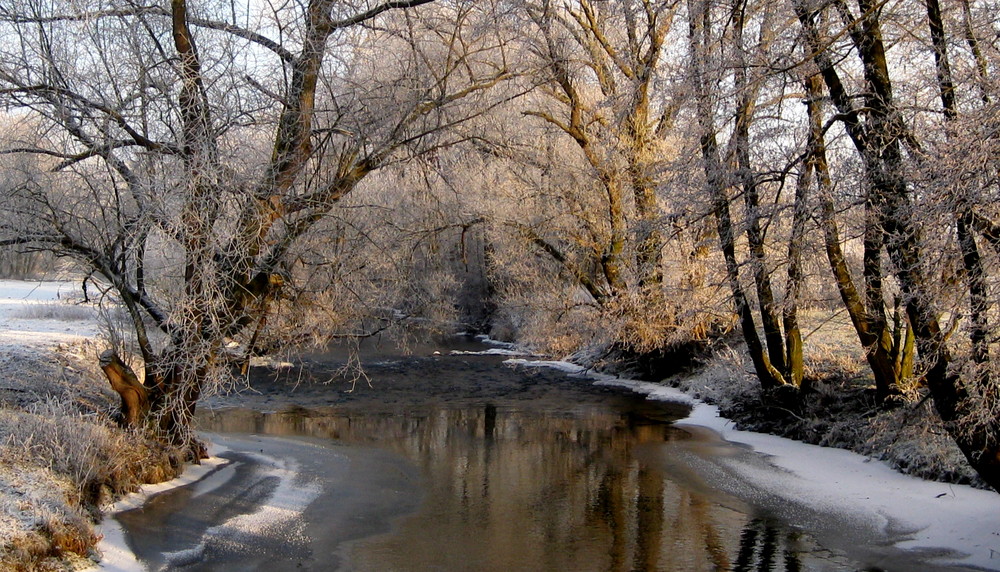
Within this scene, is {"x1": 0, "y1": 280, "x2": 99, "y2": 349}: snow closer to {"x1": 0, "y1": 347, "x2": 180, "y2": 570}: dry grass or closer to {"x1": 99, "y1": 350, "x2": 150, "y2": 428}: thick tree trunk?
{"x1": 0, "y1": 347, "x2": 180, "y2": 570}: dry grass

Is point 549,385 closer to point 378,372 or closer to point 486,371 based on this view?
point 486,371

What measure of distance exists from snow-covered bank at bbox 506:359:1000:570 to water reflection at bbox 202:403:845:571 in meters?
1.02

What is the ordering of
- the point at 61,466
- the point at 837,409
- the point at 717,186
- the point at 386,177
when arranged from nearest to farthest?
the point at 61,466
the point at 717,186
the point at 837,409
the point at 386,177

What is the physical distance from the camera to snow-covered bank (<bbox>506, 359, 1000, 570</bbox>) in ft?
25.7

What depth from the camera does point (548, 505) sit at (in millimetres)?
9398

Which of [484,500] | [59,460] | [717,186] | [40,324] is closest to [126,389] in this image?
[59,460]

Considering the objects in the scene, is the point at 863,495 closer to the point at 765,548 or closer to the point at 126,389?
the point at 765,548

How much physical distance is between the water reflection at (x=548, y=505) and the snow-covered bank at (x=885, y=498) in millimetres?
1023

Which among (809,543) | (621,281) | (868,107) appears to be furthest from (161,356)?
(621,281)

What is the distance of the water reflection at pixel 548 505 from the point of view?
24.7ft

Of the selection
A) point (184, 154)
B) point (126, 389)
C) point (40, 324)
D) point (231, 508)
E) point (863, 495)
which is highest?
point (184, 154)

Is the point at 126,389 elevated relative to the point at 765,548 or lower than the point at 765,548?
elevated

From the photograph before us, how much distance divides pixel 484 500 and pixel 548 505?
0.80 meters

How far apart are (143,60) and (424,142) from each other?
388 cm
